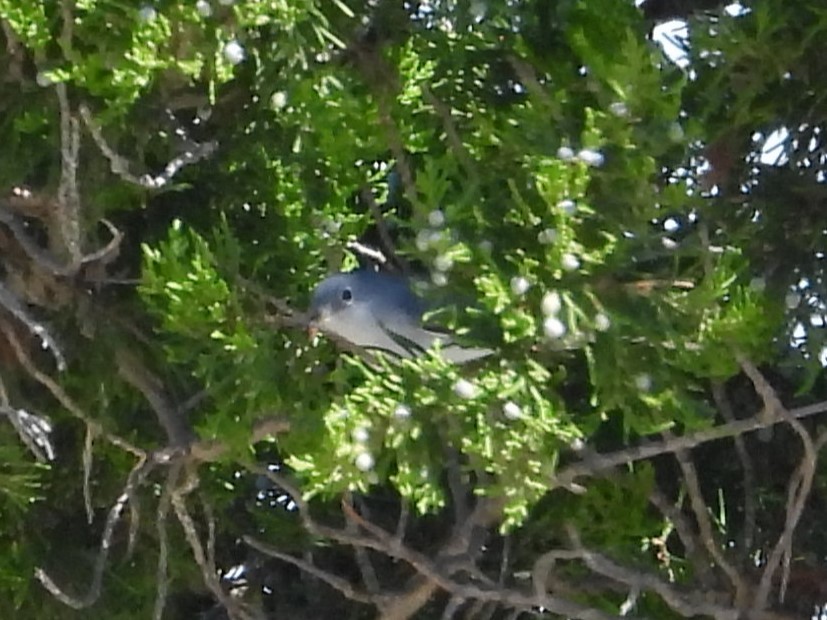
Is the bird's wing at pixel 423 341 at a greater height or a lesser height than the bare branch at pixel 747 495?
greater

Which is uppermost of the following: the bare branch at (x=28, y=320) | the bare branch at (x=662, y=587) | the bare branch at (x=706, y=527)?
the bare branch at (x=28, y=320)

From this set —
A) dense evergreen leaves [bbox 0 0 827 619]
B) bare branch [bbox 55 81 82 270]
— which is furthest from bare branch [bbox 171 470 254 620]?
bare branch [bbox 55 81 82 270]

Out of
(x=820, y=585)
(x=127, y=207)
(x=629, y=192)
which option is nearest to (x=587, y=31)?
(x=629, y=192)

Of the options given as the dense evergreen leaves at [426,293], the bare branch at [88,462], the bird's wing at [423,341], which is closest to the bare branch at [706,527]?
the dense evergreen leaves at [426,293]

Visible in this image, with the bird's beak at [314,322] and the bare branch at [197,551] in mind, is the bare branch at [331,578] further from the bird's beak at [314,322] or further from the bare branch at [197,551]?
the bird's beak at [314,322]

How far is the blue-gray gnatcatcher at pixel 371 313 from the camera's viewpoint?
0.52 metres

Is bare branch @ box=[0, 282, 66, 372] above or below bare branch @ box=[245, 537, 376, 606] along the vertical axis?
above

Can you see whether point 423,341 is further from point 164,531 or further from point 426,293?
point 164,531

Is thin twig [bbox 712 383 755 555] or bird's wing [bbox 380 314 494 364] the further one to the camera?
thin twig [bbox 712 383 755 555]

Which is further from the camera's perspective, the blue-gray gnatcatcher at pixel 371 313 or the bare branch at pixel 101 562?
the bare branch at pixel 101 562

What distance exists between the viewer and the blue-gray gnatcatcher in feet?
1.70

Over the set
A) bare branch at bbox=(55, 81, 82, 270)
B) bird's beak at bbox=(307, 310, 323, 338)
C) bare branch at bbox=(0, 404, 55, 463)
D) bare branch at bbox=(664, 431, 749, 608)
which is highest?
bare branch at bbox=(55, 81, 82, 270)

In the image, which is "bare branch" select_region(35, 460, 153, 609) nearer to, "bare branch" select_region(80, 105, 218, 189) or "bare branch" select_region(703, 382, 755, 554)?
"bare branch" select_region(80, 105, 218, 189)

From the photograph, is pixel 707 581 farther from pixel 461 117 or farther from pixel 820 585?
pixel 461 117
